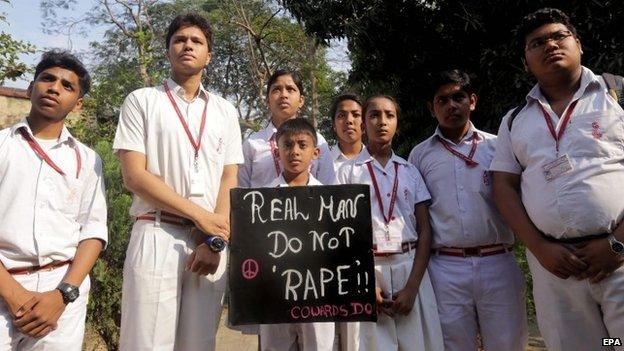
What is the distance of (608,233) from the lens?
99.8 inches

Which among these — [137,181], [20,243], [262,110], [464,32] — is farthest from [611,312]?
[262,110]

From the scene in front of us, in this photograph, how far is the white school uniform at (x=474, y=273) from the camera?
3.18 meters

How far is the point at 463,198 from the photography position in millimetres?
3287

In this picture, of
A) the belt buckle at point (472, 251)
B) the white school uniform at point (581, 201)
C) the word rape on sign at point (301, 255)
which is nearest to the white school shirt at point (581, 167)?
the white school uniform at point (581, 201)

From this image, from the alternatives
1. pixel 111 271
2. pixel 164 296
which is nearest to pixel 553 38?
pixel 164 296

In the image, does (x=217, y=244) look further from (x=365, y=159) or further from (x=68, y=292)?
(x=365, y=159)

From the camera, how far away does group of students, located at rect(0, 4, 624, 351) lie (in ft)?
8.25

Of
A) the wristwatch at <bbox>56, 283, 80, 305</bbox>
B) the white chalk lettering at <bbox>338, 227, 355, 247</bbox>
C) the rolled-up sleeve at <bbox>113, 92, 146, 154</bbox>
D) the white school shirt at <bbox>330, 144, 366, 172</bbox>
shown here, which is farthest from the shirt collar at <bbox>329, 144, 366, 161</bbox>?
the wristwatch at <bbox>56, 283, 80, 305</bbox>

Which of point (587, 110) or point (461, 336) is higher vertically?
point (587, 110)

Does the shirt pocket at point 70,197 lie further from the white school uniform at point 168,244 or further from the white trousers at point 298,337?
the white trousers at point 298,337

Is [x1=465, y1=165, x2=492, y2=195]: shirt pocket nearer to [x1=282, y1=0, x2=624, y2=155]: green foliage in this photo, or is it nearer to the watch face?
the watch face

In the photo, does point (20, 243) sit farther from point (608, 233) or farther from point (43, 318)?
point (608, 233)

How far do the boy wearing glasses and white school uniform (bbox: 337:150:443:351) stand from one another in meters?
0.62

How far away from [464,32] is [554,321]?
4.34 m
